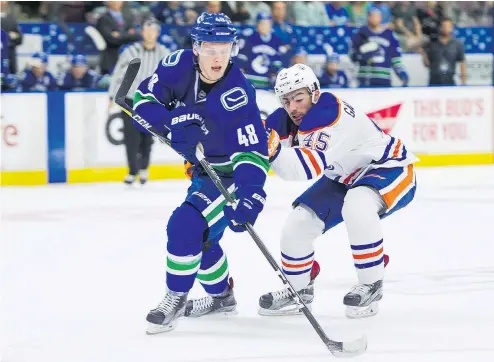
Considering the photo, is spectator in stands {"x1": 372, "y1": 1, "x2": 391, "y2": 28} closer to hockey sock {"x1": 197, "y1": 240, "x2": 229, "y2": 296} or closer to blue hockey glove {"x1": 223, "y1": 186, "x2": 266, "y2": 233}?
hockey sock {"x1": 197, "y1": 240, "x2": 229, "y2": 296}

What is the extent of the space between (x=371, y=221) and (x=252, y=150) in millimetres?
576

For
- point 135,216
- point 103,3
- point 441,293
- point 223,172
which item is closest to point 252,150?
point 223,172

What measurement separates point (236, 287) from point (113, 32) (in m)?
4.87

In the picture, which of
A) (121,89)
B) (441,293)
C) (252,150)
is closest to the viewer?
(252,150)

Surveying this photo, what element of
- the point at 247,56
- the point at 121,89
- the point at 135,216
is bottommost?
the point at 135,216

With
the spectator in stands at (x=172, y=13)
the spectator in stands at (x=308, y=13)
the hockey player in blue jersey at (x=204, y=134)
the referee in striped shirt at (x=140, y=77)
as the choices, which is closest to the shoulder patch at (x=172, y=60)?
the hockey player in blue jersey at (x=204, y=134)

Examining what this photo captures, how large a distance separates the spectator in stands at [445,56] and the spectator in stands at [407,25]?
0.65 m

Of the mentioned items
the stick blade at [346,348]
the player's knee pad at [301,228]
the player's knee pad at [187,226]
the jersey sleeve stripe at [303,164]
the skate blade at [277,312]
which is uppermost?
the jersey sleeve stripe at [303,164]

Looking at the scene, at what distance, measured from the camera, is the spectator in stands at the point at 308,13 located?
403 inches

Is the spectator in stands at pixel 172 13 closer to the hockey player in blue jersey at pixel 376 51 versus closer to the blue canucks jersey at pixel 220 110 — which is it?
the hockey player in blue jersey at pixel 376 51

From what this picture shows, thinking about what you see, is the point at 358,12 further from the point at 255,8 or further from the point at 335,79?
the point at 335,79

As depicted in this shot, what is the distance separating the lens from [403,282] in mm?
4539

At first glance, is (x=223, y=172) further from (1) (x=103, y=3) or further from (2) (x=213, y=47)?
(1) (x=103, y=3)

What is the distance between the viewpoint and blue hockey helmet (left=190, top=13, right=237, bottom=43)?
3543 mm
